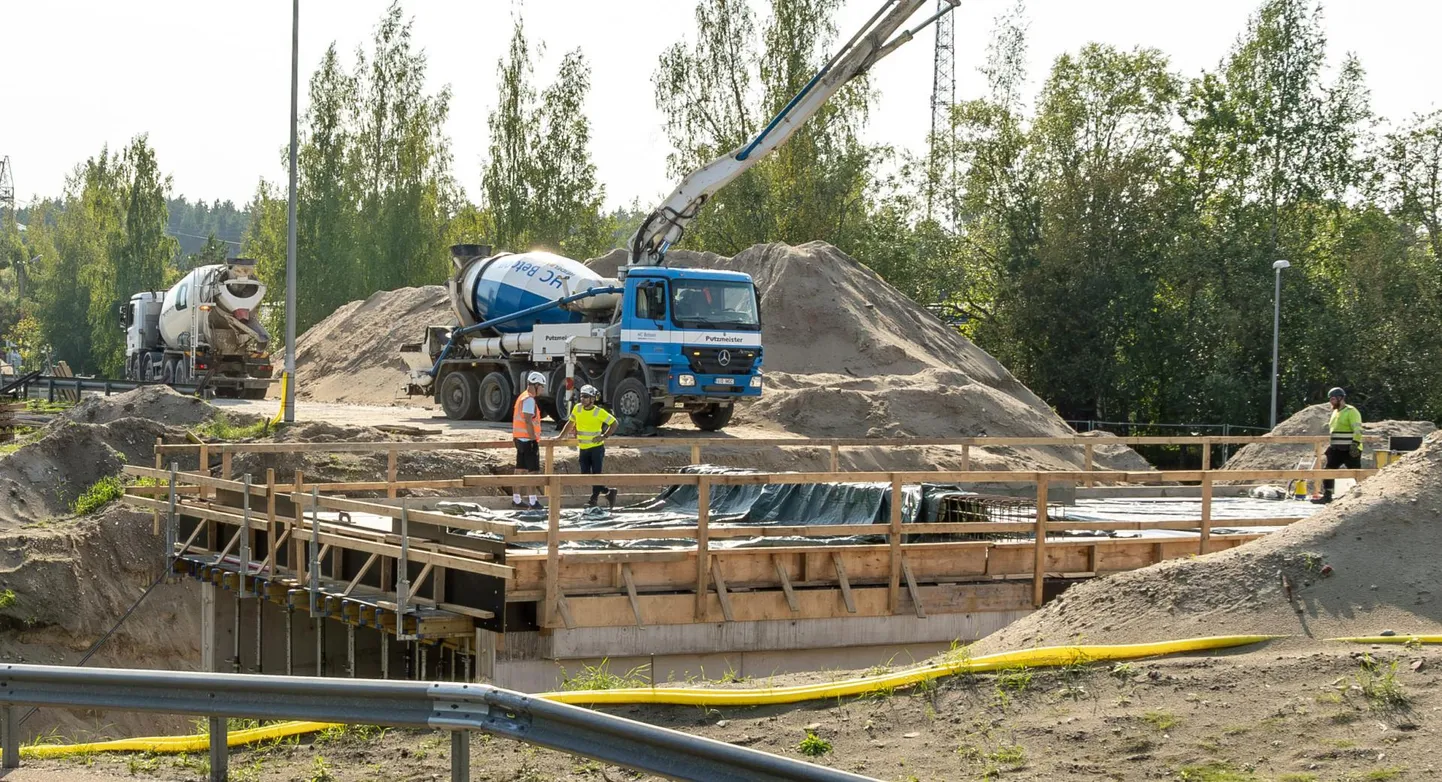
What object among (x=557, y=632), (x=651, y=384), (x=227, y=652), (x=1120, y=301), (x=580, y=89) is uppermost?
(x=580, y=89)

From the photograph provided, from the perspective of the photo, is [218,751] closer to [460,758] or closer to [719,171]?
[460,758]

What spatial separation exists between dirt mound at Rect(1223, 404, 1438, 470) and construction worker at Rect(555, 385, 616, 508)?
18.1 meters

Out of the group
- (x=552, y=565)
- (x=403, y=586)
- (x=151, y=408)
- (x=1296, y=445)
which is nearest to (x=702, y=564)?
(x=552, y=565)

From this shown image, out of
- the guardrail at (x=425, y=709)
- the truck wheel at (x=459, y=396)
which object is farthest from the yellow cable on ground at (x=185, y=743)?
the truck wheel at (x=459, y=396)

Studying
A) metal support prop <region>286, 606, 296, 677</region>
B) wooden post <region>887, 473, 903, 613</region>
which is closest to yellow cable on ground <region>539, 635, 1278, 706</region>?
wooden post <region>887, 473, 903, 613</region>

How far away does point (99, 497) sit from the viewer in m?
21.3

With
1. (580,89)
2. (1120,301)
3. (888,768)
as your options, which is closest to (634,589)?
(888,768)

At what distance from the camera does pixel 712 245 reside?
53.2m

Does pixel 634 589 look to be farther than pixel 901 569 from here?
No

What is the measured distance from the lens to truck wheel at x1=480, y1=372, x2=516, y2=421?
27.8m

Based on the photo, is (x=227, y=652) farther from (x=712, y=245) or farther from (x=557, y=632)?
(x=712, y=245)

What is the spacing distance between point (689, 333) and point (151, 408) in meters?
10.4

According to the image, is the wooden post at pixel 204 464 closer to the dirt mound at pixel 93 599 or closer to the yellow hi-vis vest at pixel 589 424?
the dirt mound at pixel 93 599

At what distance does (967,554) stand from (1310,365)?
3407cm
